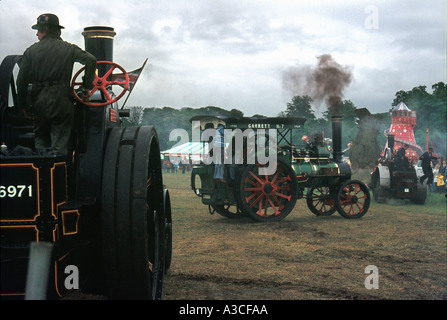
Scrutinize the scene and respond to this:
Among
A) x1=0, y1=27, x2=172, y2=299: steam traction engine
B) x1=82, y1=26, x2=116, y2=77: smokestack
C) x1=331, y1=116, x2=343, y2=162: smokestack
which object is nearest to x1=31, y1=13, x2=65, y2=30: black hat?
x1=0, y1=27, x2=172, y2=299: steam traction engine

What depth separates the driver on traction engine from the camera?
2.85m

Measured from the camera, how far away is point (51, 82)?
2.89 meters

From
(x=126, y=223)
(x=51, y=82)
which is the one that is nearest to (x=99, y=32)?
(x=51, y=82)

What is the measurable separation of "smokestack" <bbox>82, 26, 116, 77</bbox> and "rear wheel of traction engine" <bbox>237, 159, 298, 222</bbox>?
539cm

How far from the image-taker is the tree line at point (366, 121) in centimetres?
3041

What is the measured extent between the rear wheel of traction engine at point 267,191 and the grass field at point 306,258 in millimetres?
261

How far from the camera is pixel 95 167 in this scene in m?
2.88

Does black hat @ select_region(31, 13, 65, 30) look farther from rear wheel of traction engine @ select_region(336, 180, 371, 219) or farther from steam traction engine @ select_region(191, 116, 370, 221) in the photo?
rear wheel of traction engine @ select_region(336, 180, 371, 219)

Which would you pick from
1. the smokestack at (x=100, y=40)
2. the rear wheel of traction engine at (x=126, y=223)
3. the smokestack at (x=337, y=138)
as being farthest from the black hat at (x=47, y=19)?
the smokestack at (x=337, y=138)

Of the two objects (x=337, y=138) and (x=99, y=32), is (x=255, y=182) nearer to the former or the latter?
(x=337, y=138)

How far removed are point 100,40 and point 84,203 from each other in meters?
1.99

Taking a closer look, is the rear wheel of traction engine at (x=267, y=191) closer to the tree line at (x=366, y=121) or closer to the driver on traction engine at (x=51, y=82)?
the tree line at (x=366, y=121)

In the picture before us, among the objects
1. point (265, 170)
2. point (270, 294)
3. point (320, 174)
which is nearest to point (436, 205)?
point (320, 174)
